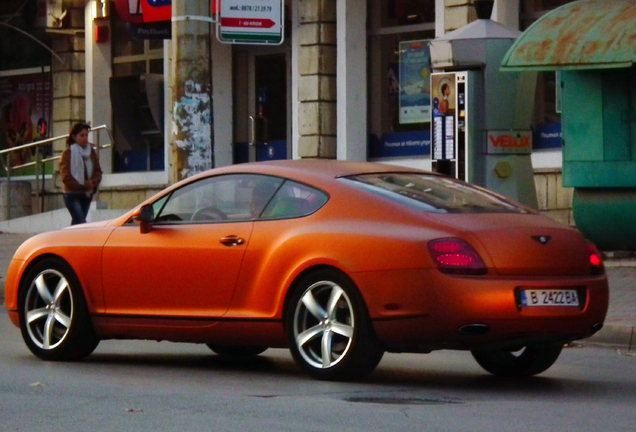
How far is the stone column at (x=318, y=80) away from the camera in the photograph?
72.2 ft

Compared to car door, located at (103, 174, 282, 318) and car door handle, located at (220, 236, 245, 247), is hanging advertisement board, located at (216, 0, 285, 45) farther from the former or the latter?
car door handle, located at (220, 236, 245, 247)

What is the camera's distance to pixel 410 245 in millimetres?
8234

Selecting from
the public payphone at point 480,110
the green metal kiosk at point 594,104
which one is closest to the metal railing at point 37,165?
the public payphone at point 480,110

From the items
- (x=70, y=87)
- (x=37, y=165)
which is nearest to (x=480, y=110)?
(x=37, y=165)

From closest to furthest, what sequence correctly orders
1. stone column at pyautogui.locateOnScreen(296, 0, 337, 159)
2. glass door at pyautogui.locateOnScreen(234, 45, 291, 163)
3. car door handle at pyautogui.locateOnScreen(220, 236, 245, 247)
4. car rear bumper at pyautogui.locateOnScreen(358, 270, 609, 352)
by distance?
1. car rear bumper at pyautogui.locateOnScreen(358, 270, 609, 352)
2. car door handle at pyautogui.locateOnScreen(220, 236, 245, 247)
3. stone column at pyautogui.locateOnScreen(296, 0, 337, 159)
4. glass door at pyautogui.locateOnScreen(234, 45, 291, 163)

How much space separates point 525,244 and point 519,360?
1.18 metres

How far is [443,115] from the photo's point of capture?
15836 millimetres

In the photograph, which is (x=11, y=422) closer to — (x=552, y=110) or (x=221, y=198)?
(x=221, y=198)

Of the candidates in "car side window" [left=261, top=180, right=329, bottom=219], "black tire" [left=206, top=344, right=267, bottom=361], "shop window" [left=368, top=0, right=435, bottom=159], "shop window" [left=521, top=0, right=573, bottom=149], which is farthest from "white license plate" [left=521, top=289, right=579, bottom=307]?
"shop window" [left=368, top=0, right=435, bottom=159]

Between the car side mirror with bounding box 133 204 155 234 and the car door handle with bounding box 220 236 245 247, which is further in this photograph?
the car side mirror with bounding box 133 204 155 234

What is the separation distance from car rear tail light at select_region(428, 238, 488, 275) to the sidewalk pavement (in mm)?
3152

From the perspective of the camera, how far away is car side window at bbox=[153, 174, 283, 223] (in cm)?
923

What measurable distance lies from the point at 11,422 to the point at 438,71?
10147mm

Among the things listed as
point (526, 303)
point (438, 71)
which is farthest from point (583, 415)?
point (438, 71)
